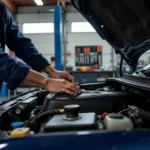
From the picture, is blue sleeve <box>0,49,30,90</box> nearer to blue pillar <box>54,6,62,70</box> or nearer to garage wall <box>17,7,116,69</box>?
blue pillar <box>54,6,62,70</box>

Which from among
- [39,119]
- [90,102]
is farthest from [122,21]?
[39,119]

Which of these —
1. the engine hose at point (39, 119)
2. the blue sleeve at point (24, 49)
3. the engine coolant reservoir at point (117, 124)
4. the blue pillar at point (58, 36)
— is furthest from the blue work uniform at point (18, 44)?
the blue pillar at point (58, 36)

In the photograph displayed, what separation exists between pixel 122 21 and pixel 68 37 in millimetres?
8148

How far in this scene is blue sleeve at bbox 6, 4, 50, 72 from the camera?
6.00 ft

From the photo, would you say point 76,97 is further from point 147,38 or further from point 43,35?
point 43,35

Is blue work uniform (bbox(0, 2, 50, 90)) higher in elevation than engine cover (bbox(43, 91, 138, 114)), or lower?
higher

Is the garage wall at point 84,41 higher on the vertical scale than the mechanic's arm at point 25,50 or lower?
higher

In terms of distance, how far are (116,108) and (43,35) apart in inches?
348

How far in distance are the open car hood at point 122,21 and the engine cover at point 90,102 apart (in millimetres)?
533

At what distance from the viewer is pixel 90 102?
4.04 feet

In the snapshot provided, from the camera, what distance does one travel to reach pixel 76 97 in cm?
124

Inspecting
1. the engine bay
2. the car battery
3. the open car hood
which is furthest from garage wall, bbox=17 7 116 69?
the car battery

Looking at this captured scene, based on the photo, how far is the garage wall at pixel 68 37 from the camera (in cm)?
952

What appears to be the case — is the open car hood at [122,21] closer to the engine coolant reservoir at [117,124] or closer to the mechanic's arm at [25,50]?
the mechanic's arm at [25,50]
